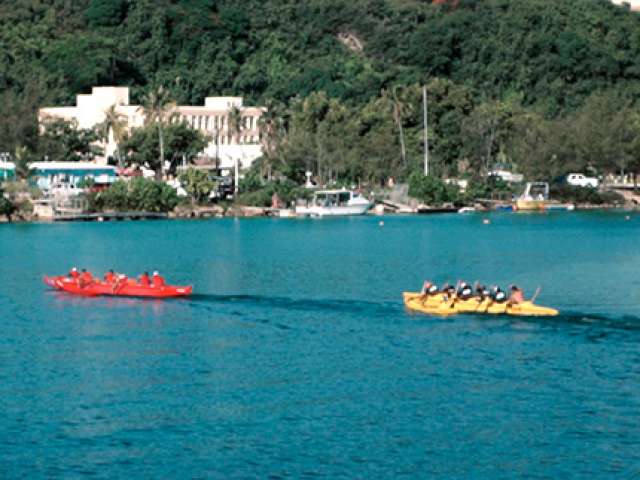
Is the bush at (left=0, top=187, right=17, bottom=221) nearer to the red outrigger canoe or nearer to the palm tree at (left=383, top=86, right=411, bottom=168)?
the palm tree at (left=383, top=86, right=411, bottom=168)

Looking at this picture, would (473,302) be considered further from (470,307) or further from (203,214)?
(203,214)

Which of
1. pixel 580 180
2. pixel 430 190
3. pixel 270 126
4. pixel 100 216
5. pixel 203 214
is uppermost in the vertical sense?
pixel 270 126

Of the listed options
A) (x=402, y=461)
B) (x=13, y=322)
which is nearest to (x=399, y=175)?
(x=13, y=322)

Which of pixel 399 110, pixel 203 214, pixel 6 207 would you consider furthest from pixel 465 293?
pixel 399 110

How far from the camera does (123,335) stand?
6606cm

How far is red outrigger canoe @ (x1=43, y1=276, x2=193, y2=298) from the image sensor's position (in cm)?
7800

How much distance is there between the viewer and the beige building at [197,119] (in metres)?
184

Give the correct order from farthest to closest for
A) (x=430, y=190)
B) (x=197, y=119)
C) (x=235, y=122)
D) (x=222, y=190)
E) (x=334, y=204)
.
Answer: (x=197, y=119) < (x=235, y=122) < (x=222, y=190) < (x=430, y=190) < (x=334, y=204)

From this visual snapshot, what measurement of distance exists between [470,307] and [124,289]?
18.1m

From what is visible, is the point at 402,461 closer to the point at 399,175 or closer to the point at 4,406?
the point at 4,406

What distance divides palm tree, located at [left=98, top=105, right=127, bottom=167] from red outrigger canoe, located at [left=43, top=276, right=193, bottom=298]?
8496 centimetres

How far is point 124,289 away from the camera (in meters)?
78.8

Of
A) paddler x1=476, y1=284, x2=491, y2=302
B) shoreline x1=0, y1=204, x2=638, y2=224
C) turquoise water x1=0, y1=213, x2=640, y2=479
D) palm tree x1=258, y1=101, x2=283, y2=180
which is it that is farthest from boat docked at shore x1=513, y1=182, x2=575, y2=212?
paddler x1=476, y1=284, x2=491, y2=302

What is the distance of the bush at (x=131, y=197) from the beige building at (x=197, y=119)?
106 ft
